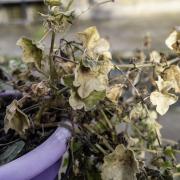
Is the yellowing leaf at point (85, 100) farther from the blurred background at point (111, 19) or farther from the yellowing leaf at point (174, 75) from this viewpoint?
the blurred background at point (111, 19)

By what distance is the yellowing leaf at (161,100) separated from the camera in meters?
0.77

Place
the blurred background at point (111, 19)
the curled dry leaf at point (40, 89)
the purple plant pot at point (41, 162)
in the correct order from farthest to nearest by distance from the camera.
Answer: the blurred background at point (111, 19) → the curled dry leaf at point (40, 89) → the purple plant pot at point (41, 162)

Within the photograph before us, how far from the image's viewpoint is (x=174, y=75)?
2.64 feet

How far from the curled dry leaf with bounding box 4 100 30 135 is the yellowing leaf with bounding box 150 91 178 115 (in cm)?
21

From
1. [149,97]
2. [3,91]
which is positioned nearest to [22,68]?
[3,91]

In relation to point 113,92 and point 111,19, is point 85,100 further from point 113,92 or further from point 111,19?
point 111,19

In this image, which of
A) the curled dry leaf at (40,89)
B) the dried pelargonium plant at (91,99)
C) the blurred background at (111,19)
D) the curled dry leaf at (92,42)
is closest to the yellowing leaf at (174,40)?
the dried pelargonium plant at (91,99)

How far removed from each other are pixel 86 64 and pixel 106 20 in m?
3.01

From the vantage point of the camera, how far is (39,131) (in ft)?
2.70

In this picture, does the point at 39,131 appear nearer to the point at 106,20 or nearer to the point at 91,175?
the point at 91,175

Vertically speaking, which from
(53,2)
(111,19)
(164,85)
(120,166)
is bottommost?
(111,19)

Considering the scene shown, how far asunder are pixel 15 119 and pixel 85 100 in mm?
119

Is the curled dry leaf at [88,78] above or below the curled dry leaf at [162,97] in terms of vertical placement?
above

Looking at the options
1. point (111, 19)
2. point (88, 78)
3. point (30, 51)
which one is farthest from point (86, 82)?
point (111, 19)
